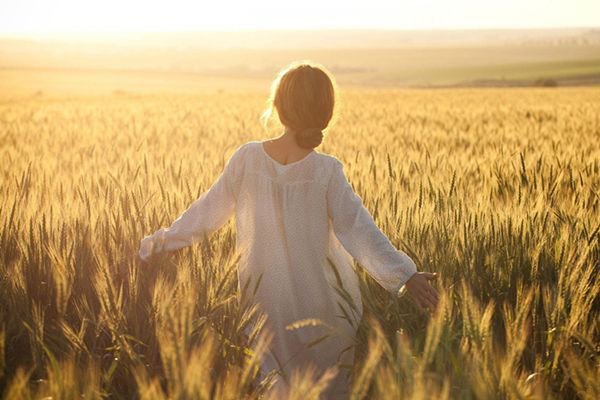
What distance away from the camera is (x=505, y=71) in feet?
203

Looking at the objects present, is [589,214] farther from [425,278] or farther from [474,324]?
[474,324]

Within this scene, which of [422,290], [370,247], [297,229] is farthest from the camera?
[297,229]

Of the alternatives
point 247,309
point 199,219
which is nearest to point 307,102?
point 199,219

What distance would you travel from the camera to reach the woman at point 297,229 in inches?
88.0

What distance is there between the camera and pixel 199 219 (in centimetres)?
237

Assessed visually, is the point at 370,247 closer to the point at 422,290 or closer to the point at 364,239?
the point at 364,239

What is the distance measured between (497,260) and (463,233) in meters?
0.19

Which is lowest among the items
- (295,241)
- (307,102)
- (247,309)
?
(247,309)

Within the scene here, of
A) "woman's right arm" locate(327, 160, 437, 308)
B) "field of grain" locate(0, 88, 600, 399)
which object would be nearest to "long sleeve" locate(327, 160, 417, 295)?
"woman's right arm" locate(327, 160, 437, 308)

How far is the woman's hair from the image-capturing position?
7.33 ft

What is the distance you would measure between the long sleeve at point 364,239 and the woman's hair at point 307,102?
5.5 inches

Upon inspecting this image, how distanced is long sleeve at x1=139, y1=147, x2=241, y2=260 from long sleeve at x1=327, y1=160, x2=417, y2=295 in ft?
1.09

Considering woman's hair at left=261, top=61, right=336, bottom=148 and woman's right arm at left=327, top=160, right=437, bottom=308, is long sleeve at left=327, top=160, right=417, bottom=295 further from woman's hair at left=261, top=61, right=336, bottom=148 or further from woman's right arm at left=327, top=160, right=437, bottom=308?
woman's hair at left=261, top=61, right=336, bottom=148

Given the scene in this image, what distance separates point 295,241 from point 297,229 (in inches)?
1.5
